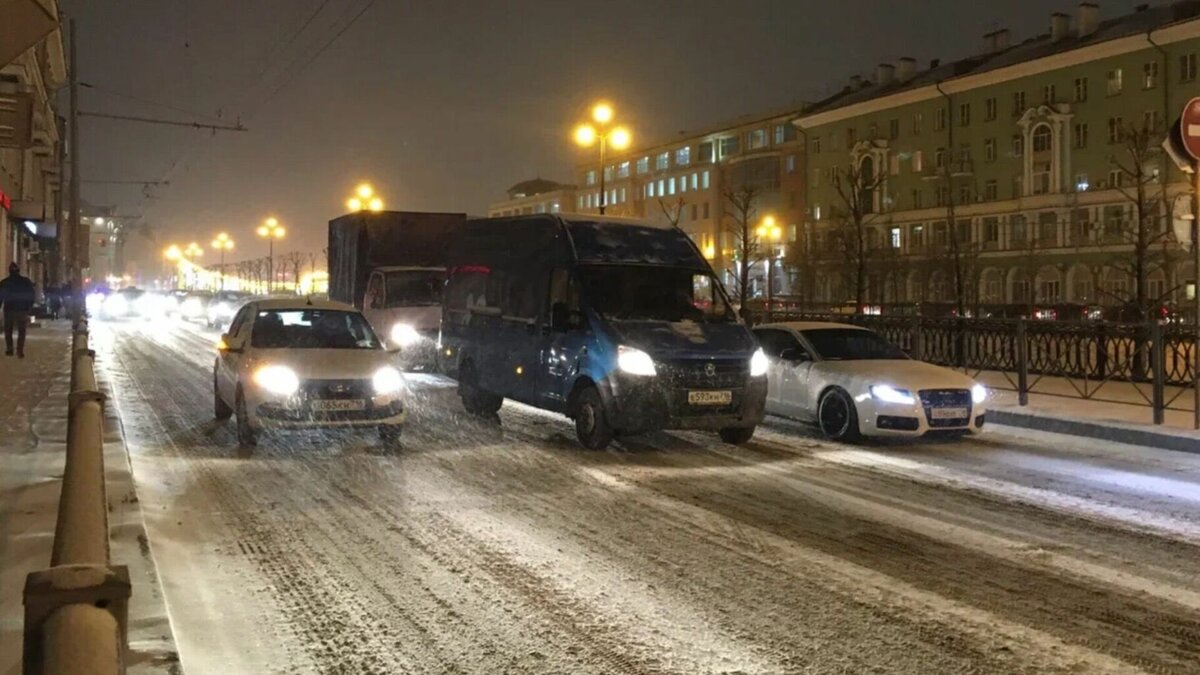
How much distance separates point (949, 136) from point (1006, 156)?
4.40 metres

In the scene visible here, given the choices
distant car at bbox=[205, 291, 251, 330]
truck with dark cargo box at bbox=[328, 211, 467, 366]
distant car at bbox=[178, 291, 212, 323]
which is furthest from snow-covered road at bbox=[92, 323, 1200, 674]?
distant car at bbox=[178, 291, 212, 323]

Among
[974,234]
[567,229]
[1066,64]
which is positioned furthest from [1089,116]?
[567,229]

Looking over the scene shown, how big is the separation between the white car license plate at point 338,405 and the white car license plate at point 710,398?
346 cm

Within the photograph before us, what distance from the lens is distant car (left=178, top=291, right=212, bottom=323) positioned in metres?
51.2

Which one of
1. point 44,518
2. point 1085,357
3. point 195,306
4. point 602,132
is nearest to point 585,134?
point 602,132

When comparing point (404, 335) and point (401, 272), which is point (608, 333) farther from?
point (401, 272)

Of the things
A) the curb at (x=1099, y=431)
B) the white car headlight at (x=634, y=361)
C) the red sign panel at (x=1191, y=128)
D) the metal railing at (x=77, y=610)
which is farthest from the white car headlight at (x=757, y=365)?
the metal railing at (x=77, y=610)

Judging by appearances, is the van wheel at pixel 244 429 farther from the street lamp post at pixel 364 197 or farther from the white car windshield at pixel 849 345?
the street lamp post at pixel 364 197

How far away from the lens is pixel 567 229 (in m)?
12.4

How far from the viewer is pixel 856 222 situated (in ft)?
95.0

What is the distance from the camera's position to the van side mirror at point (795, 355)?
1345 centimetres

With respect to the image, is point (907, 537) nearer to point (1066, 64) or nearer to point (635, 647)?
point (635, 647)

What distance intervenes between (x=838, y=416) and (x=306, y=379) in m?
6.18

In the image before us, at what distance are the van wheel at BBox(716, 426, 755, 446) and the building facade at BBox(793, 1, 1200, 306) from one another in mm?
32555
